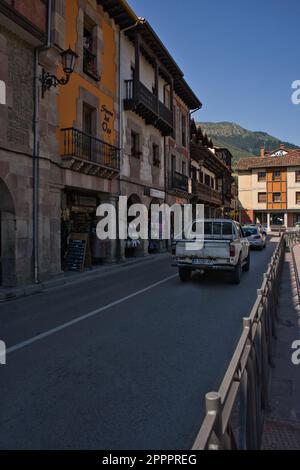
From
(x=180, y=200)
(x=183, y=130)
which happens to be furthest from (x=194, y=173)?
(x=180, y=200)

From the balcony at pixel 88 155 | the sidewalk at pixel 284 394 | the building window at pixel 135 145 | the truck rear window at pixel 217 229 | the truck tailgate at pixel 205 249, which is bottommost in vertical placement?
the sidewalk at pixel 284 394

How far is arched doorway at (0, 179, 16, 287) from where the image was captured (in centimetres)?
1003

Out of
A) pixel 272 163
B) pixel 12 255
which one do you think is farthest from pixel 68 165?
pixel 272 163

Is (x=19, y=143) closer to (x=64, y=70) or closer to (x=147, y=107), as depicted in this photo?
(x=64, y=70)

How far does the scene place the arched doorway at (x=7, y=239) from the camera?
10.0 meters

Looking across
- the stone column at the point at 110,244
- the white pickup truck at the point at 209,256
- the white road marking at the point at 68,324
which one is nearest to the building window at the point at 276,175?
the stone column at the point at 110,244

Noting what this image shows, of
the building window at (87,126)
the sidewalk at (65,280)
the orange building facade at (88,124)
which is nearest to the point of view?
the sidewalk at (65,280)

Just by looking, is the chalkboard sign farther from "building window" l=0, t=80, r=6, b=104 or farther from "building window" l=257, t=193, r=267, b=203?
"building window" l=257, t=193, r=267, b=203

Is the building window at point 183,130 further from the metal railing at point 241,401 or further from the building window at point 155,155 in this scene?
the metal railing at point 241,401

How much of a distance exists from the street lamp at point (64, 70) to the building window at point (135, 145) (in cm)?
730

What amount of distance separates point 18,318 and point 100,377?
339cm

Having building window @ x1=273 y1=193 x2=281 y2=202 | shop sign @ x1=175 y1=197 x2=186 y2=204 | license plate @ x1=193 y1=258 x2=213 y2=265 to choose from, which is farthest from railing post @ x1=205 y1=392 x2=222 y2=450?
building window @ x1=273 y1=193 x2=281 y2=202

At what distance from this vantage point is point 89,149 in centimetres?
1412

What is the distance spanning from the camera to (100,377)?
4258 mm
